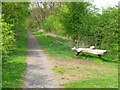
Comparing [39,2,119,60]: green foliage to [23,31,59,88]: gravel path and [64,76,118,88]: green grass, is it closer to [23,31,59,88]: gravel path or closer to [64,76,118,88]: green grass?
[23,31,59,88]: gravel path

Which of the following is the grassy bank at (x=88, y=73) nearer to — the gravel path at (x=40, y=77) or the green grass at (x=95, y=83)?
the green grass at (x=95, y=83)

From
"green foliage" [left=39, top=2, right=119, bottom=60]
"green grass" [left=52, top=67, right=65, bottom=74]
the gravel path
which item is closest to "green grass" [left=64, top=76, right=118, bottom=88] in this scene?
the gravel path

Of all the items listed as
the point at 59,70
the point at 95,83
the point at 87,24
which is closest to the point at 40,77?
the point at 59,70

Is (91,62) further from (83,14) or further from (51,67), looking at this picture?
(83,14)

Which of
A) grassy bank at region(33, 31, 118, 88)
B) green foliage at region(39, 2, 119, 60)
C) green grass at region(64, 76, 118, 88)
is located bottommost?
grassy bank at region(33, 31, 118, 88)

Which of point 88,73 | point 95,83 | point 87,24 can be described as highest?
point 87,24

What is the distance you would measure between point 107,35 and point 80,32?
4.51 meters

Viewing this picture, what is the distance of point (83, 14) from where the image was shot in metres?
27.2

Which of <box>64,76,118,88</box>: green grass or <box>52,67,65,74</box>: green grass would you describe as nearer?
<box>64,76,118,88</box>: green grass

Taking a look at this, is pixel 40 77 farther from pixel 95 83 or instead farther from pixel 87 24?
pixel 87 24

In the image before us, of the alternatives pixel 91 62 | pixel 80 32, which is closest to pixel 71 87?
pixel 91 62

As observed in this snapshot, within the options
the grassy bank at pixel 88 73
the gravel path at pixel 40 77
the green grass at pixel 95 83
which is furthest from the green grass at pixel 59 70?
the green grass at pixel 95 83

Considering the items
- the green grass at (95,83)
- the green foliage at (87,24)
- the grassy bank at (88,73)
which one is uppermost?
the green foliage at (87,24)

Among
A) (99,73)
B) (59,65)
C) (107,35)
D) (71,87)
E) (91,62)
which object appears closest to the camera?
(71,87)
